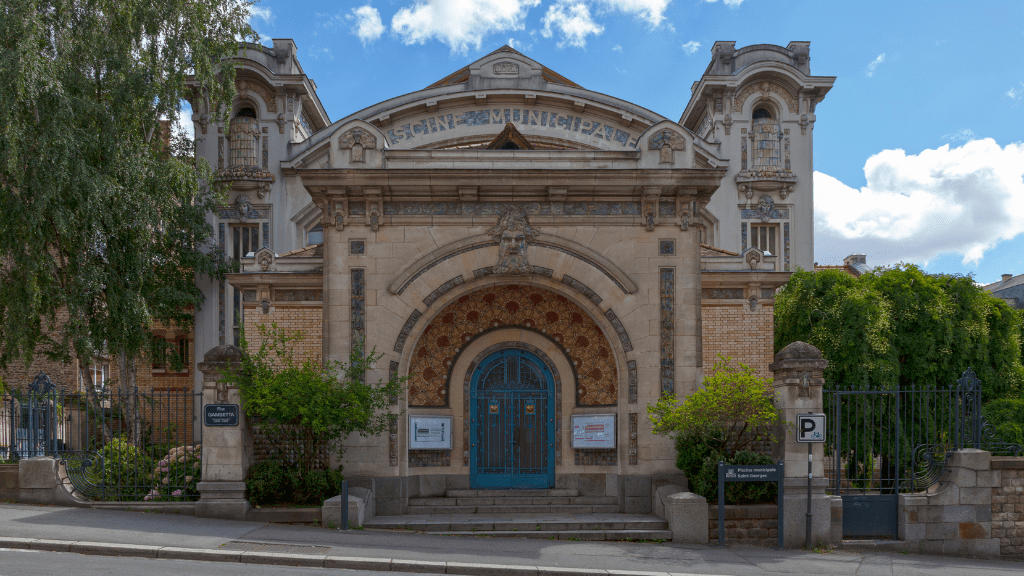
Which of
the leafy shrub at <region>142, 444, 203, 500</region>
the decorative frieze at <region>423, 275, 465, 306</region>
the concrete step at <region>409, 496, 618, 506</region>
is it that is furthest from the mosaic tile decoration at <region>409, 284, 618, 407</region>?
the leafy shrub at <region>142, 444, 203, 500</region>

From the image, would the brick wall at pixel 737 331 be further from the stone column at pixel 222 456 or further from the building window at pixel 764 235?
the stone column at pixel 222 456

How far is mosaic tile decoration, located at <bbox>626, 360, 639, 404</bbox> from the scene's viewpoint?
49.9ft

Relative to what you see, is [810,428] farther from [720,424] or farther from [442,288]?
[442,288]

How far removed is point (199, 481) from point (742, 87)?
69.7 ft

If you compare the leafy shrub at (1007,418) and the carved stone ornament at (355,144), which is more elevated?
the carved stone ornament at (355,144)

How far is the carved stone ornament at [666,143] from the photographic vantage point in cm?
1528

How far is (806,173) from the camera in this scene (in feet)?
84.9

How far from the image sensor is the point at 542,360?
16.5m

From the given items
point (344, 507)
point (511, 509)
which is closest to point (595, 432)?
point (511, 509)

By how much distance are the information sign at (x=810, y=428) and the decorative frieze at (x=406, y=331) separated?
298 inches

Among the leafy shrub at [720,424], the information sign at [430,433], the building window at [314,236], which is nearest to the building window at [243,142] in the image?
the building window at [314,236]

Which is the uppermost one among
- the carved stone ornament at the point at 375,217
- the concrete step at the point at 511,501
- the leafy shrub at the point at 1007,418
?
the carved stone ornament at the point at 375,217

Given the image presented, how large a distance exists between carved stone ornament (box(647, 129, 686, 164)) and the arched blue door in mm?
5135


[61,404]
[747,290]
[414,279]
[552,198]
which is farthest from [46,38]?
[747,290]
